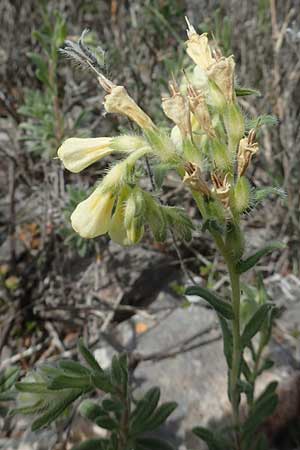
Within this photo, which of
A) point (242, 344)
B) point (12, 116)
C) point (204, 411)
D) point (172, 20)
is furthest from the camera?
point (172, 20)

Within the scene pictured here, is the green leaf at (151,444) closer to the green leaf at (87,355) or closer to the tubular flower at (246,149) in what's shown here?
the green leaf at (87,355)

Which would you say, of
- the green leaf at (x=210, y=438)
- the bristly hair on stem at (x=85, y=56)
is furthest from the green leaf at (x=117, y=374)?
the bristly hair on stem at (x=85, y=56)

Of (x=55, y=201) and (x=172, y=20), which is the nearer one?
(x=55, y=201)

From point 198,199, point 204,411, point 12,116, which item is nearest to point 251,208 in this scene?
point 198,199

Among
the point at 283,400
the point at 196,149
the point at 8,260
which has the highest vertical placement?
the point at 196,149

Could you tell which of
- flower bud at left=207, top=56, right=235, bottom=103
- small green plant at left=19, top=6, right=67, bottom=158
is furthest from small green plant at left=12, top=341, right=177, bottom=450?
small green plant at left=19, top=6, right=67, bottom=158

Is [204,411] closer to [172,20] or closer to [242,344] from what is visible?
[242,344]

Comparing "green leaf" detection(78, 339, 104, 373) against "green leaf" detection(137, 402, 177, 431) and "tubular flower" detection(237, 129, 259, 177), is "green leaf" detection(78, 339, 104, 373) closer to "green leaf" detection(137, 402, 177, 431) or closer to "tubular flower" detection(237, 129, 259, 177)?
"green leaf" detection(137, 402, 177, 431)
